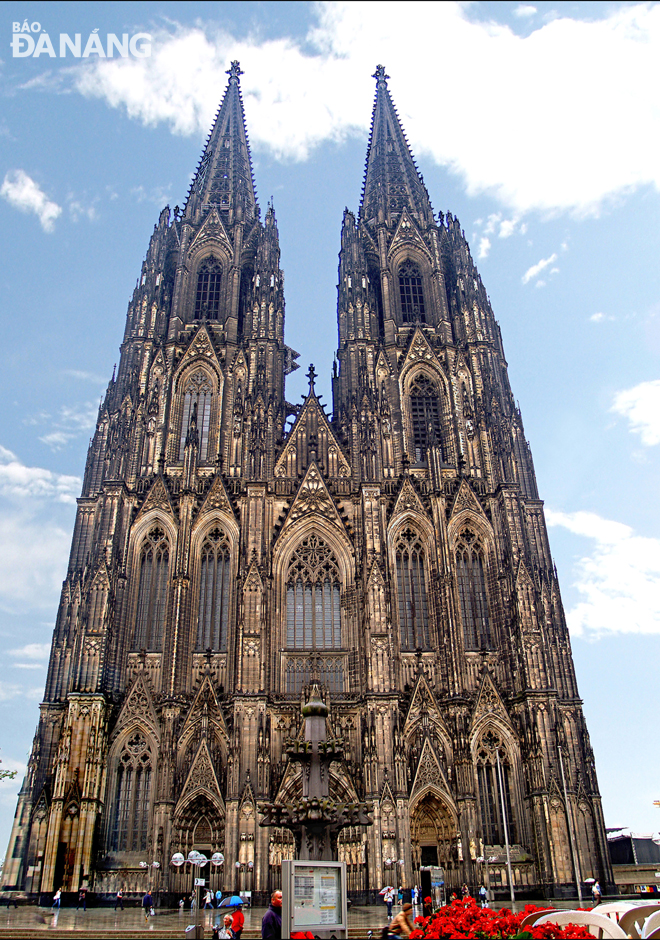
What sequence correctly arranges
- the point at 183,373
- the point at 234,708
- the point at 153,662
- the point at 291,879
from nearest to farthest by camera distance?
the point at 291,879, the point at 234,708, the point at 153,662, the point at 183,373

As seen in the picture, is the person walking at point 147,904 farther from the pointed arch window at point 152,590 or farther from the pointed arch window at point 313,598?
the pointed arch window at point 313,598

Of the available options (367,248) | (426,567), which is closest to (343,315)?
(367,248)

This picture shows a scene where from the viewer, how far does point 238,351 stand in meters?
43.2

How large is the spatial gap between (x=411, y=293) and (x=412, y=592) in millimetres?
19888

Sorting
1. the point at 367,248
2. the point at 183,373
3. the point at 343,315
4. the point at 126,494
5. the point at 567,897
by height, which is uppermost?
the point at 367,248

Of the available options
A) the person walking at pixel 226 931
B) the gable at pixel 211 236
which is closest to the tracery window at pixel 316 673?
the person walking at pixel 226 931

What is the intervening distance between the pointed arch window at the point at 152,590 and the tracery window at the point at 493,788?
15.6 meters

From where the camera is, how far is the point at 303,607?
3678cm

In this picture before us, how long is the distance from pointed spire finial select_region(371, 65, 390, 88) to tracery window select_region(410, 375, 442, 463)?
3213 cm

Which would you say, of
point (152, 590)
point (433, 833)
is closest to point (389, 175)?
point (152, 590)

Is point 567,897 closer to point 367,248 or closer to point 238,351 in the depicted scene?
point 238,351

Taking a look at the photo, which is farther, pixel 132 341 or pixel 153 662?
pixel 132 341

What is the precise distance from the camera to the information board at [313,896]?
13.0 meters

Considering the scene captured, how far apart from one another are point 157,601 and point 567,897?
21.7 metres
